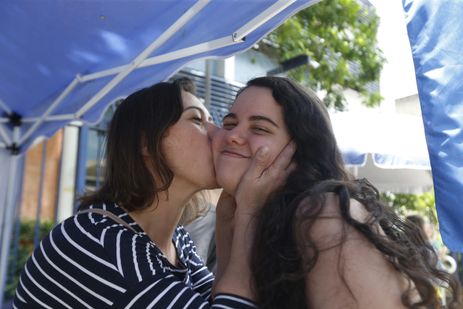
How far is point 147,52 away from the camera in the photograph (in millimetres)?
2812

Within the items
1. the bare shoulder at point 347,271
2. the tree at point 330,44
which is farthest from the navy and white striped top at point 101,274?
the tree at point 330,44

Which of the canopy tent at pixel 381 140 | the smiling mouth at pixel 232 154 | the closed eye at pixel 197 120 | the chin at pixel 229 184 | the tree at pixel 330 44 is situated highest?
the tree at pixel 330 44

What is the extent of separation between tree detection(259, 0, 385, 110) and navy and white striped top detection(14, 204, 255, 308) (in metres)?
6.27

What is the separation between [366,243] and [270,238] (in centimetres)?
29

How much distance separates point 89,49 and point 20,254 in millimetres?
3495

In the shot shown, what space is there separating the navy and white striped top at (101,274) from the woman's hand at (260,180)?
1.01 ft

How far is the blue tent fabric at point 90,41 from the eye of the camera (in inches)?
99.1

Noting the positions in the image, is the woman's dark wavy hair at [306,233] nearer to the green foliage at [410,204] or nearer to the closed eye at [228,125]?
the closed eye at [228,125]

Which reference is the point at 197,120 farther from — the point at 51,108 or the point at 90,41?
the point at 51,108

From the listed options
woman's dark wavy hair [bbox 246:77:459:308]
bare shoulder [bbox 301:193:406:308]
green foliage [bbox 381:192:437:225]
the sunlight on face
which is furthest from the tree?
bare shoulder [bbox 301:193:406:308]

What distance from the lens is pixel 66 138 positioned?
617 centimetres

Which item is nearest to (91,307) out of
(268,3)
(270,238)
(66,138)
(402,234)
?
(270,238)

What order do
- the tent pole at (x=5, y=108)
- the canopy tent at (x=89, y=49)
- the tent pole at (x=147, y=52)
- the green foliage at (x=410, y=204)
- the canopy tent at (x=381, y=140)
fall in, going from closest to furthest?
Result: 1. the tent pole at (x=147, y=52)
2. the canopy tent at (x=89, y=49)
3. the tent pole at (x=5, y=108)
4. the canopy tent at (x=381, y=140)
5. the green foliage at (x=410, y=204)

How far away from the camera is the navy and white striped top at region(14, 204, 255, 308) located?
4.69ft
